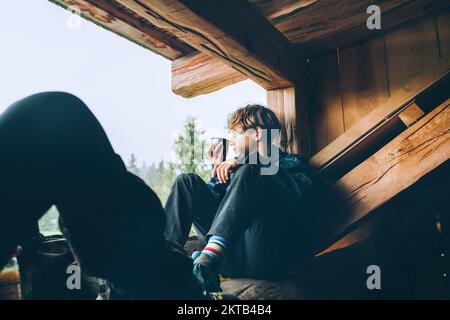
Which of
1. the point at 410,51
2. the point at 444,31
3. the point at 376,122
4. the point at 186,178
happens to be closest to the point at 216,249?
the point at 186,178

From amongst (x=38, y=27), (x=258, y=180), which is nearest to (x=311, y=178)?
(x=258, y=180)

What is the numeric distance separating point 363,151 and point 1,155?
166 centimetres

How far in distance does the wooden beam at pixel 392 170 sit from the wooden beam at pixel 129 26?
1.14 m

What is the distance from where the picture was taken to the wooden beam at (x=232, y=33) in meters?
1.16

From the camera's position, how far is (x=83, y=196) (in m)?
0.75

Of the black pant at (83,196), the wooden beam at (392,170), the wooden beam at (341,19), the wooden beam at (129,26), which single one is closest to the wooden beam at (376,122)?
the wooden beam at (392,170)

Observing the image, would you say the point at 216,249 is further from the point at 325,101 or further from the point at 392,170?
the point at 325,101

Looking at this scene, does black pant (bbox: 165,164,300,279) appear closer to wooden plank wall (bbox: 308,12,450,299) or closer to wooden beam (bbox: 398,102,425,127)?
wooden plank wall (bbox: 308,12,450,299)

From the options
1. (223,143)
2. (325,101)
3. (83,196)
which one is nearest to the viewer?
(83,196)

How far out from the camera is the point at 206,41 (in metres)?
1.36

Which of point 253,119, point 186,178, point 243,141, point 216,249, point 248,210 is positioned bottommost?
point 216,249

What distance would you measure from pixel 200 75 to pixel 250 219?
99cm

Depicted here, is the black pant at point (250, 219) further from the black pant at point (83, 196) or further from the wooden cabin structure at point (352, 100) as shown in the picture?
the black pant at point (83, 196)
